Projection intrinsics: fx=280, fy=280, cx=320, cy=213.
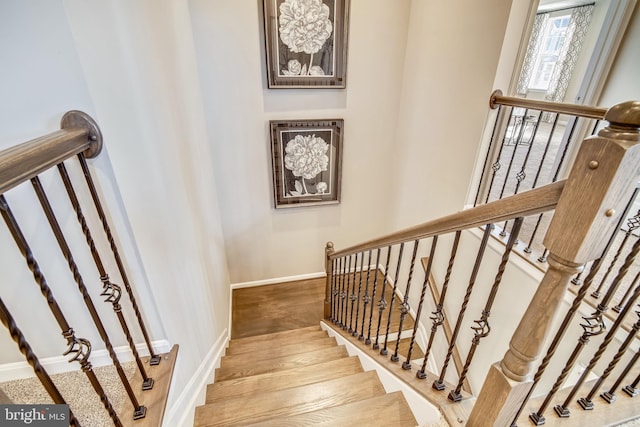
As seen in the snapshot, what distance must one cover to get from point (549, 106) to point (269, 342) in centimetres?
266

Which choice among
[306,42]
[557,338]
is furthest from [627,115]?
[306,42]

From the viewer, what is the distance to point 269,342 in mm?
2516

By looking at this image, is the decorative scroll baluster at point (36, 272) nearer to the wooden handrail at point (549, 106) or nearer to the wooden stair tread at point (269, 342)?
the wooden stair tread at point (269, 342)

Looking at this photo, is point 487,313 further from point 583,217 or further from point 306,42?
point 306,42

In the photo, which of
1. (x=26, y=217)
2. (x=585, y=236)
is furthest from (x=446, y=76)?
(x=26, y=217)

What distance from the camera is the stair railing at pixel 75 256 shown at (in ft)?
1.88

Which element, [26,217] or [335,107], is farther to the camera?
[335,107]

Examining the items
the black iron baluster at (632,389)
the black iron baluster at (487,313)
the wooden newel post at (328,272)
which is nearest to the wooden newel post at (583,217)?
the black iron baluster at (487,313)

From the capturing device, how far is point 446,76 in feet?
7.32

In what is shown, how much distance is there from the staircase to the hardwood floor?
467 mm

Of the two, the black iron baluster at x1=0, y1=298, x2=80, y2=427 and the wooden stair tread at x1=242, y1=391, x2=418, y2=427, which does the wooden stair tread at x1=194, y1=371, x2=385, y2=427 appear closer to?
the wooden stair tread at x1=242, y1=391, x2=418, y2=427

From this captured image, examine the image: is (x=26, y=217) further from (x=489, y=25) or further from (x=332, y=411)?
(x=489, y=25)

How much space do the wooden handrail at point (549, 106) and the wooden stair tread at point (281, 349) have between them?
222cm

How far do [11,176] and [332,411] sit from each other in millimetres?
1465
